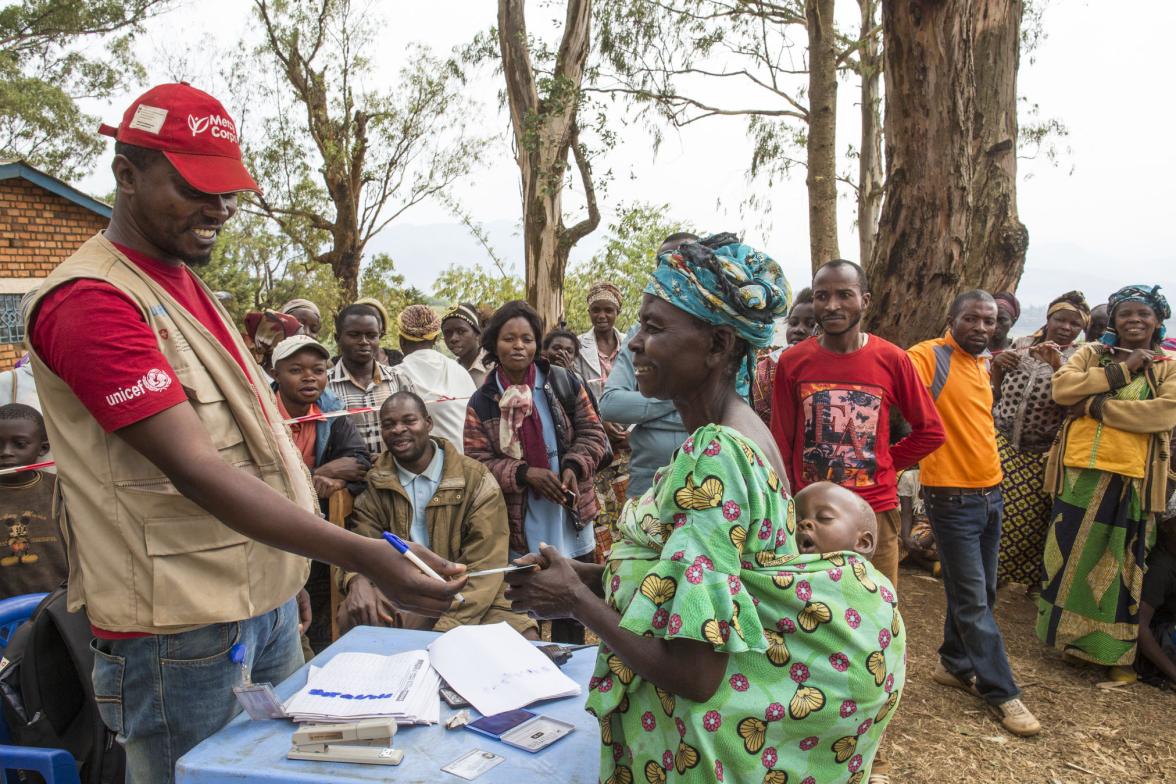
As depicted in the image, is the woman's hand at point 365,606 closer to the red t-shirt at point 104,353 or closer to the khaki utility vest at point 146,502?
the khaki utility vest at point 146,502

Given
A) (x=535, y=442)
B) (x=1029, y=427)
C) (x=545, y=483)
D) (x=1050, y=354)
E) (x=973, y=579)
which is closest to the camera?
(x=973, y=579)

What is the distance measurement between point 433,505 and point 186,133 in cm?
246

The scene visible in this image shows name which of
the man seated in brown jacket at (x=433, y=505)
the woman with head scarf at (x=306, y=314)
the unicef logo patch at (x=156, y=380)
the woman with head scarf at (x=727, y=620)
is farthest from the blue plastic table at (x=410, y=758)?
the woman with head scarf at (x=306, y=314)

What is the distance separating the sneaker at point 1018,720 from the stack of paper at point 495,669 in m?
2.81

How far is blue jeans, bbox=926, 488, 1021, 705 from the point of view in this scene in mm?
3965

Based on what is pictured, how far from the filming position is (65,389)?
5.65ft

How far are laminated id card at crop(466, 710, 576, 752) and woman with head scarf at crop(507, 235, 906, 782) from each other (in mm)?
267

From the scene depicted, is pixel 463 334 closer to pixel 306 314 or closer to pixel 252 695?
pixel 306 314

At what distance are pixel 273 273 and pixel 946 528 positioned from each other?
26.7m

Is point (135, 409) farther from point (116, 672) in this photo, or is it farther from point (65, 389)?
point (116, 672)

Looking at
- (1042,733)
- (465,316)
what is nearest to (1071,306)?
(1042,733)

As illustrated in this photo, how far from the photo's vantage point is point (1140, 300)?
4465 mm

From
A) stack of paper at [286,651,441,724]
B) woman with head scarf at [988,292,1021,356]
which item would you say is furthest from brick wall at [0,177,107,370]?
woman with head scarf at [988,292,1021,356]

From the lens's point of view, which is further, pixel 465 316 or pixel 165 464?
pixel 465 316
